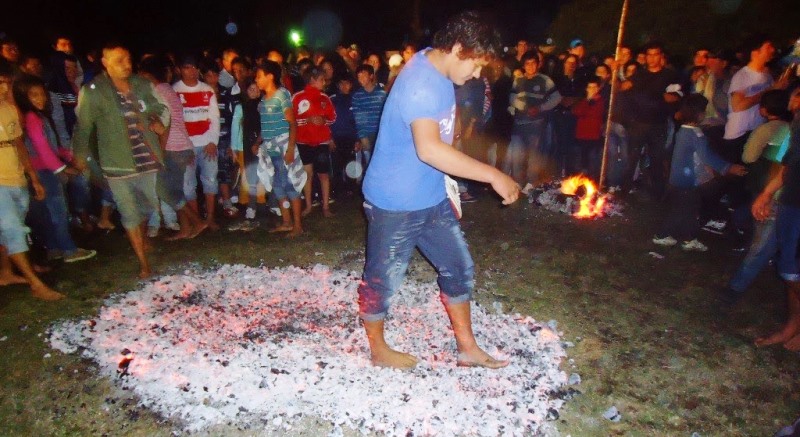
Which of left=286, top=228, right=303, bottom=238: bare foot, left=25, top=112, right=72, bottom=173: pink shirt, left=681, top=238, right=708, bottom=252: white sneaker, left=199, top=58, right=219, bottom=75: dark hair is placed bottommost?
left=681, top=238, right=708, bottom=252: white sneaker

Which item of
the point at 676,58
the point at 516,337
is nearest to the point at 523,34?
the point at 676,58

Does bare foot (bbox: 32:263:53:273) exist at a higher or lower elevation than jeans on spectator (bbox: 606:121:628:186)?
lower

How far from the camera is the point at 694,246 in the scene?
21.3 ft

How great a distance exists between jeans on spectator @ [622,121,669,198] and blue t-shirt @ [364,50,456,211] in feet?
22.1

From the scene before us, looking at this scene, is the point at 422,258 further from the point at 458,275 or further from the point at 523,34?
the point at 523,34

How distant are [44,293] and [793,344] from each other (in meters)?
6.83

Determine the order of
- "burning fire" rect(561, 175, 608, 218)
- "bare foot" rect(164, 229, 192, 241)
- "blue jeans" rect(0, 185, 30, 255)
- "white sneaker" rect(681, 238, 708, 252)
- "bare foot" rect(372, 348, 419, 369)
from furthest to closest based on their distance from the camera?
"burning fire" rect(561, 175, 608, 218), "bare foot" rect(164, 229, 192, 241), "white sneaker" rect(681, 238, 708, 252), "blue jeans" rect(0, 185, 30, 255), "bare foot" rect(372, 348, 419, 369)

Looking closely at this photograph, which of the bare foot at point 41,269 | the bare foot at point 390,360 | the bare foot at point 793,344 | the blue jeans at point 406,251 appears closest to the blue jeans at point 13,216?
the bare foot at point 41,269

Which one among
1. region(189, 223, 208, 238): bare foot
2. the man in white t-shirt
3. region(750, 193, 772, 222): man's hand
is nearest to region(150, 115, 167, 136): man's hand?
region(189, 223, 208, 238): bare foot

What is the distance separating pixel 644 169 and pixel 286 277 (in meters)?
7.28

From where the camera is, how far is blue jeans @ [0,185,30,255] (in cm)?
465

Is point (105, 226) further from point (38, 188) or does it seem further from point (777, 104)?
point (777, 104)

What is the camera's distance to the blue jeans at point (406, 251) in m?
3.43

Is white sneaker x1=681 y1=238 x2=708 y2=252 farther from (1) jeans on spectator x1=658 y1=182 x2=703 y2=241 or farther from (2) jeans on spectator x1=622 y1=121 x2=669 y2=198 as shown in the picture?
(2) jeans on spectator x1=622 y1=121 x2=669 y2=198
